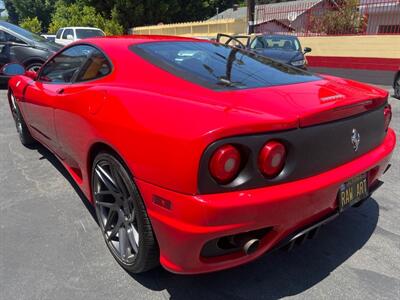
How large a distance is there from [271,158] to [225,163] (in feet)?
0.79

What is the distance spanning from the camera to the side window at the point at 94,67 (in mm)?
2837

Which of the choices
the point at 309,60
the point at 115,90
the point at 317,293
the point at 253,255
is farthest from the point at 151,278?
the point at 309,60

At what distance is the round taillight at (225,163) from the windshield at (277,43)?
1007 cm

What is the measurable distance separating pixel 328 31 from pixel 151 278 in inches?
498

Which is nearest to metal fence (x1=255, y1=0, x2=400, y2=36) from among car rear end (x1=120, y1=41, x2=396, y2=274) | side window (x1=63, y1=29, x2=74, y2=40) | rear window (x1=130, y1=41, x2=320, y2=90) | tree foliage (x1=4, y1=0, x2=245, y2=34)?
side window (x1=63, y1=29, x2=74, y2=40)

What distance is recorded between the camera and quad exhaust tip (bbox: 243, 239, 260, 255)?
1969 mm

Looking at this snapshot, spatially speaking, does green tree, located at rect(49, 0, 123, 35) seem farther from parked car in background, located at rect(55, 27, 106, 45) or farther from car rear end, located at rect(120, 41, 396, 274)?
car rear end, located at rect(120, 41, 396, 274)

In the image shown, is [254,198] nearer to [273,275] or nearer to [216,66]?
[273,275]

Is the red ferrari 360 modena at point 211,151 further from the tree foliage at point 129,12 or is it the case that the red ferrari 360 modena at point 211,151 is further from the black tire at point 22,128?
the tree foliage at point 129,12

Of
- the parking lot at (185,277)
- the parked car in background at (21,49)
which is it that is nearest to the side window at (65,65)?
the parking lot at (185,277)

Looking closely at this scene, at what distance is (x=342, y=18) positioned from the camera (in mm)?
13633

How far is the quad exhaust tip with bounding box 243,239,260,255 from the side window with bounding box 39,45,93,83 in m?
2.01

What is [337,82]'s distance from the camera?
2.80 meters

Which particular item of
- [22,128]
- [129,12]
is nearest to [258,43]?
[22,128]
